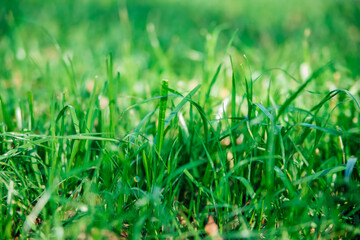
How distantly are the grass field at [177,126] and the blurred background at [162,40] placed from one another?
0.8 inches

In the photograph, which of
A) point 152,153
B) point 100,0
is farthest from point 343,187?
point 100,0

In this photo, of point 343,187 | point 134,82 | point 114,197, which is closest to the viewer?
point 114,197

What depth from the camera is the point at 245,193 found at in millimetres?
1056

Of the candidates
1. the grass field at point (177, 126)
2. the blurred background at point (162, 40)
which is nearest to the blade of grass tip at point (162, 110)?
the grass field at point (177, 126)

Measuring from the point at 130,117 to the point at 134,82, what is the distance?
0.44 metres

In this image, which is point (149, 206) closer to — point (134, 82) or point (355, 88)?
point (134, 82)

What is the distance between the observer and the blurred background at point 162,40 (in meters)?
1.87

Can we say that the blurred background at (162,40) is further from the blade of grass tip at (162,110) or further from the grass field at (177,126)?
the blade of grass tip at (162,110)

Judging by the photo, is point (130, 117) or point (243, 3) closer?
point (130, 117)

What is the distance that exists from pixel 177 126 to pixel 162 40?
1.91 metres

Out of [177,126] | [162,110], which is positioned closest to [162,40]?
[177,126]

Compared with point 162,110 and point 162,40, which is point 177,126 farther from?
point 162,40

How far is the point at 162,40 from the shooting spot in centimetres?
282

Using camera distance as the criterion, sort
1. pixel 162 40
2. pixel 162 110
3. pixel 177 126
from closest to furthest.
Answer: pixel 162 110
pixel 177 126
pixel 162 40
